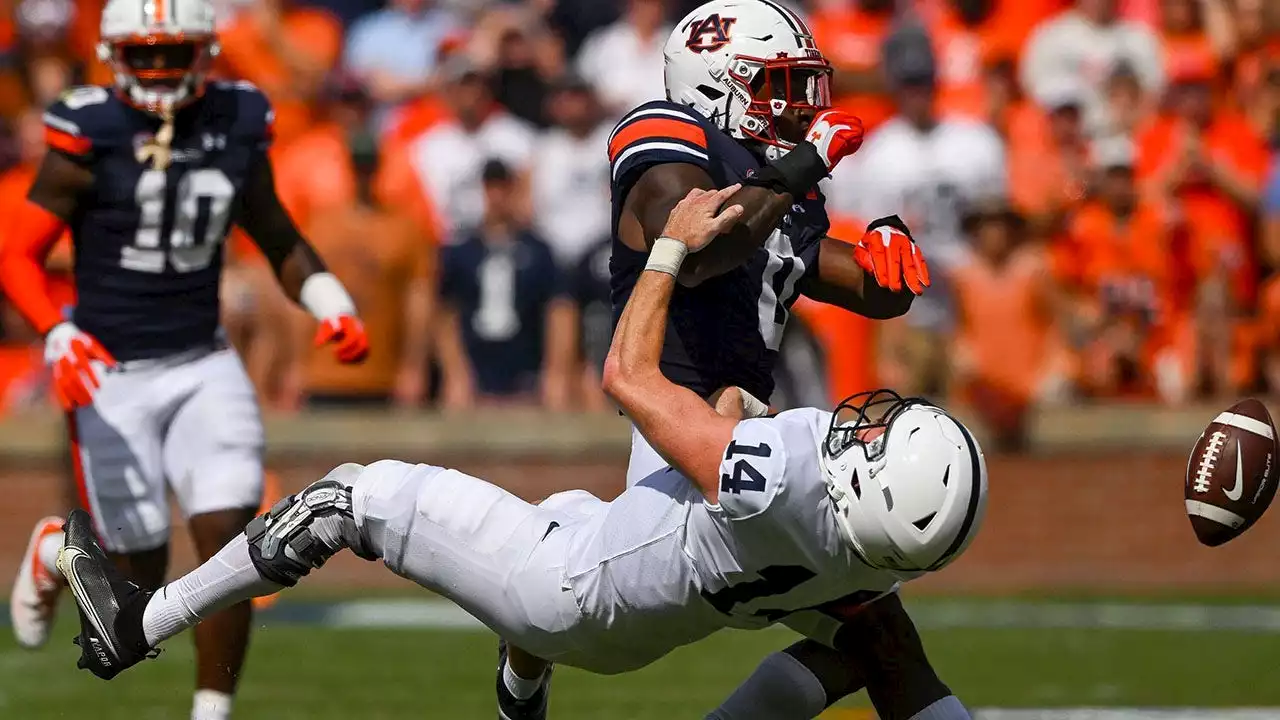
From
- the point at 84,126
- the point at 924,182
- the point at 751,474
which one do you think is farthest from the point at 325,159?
the point at 751,474

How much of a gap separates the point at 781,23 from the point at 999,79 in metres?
6.96

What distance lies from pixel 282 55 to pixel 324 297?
20.6 ft

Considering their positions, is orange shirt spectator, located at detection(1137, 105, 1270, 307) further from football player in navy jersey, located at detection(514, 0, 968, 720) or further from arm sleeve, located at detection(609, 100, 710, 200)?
arm sleeve, located at detection(609, 100, 710, 200)

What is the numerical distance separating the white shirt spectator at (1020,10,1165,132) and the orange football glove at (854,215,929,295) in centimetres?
694

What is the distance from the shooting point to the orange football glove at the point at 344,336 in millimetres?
6613

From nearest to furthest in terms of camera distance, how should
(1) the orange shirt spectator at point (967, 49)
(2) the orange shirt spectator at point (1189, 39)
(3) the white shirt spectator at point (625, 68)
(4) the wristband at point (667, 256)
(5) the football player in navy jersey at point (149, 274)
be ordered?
(4) the wristband at point (667, 256)
(5) the football player in navy jersey at point (149, 274)
(1) the orange shirt spectator at point (967, 49)
(3) the white shirt spectator at point (625, 68)
(2) the orange shirt spectator at point (1189, 39)

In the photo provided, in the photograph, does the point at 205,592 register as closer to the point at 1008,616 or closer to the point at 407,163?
the point at 1008,616

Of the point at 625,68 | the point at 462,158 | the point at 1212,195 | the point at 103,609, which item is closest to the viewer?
the point at 103,609

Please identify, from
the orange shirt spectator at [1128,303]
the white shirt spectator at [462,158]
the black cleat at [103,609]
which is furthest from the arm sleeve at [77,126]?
the orange shirt spectator at [1128,303]

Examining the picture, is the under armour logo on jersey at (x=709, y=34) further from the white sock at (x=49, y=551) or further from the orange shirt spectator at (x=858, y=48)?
the orange shirt spectator at (x=858, y=48)

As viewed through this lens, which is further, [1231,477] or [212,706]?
[212,706]

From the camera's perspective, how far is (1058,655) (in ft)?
29.7

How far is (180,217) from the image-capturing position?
6605 mm

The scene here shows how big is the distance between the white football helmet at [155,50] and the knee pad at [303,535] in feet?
6.85
